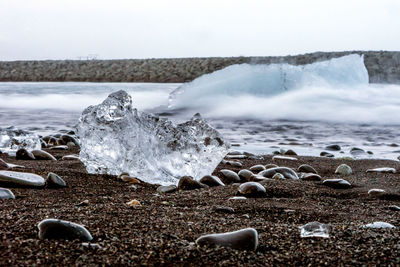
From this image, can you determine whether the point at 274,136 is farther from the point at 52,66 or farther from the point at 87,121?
the point at 52,66

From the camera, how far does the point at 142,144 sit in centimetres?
303

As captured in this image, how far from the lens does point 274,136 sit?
707 centimetres

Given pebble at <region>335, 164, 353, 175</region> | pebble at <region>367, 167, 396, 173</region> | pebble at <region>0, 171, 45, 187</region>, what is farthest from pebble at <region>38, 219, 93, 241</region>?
pebble at <region>367, 167, 396, 173</region>

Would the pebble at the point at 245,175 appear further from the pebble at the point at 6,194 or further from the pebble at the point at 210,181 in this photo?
the pebble at the point at 6,194

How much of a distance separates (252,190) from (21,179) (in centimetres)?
108

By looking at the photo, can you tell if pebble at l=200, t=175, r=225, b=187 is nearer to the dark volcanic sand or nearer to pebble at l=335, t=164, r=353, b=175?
the dark volcanic sand

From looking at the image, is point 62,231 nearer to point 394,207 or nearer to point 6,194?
point 6,194

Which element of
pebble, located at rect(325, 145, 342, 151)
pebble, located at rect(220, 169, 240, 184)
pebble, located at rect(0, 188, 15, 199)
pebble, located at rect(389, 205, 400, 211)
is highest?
pebble, located at rect(0, 188, 15, 199)

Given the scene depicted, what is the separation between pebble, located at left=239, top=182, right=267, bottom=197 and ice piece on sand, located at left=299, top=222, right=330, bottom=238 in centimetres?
75

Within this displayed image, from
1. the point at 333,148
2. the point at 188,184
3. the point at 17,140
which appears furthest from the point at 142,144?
the point at 333,148

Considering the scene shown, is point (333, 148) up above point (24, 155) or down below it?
below

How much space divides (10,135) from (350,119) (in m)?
6.17

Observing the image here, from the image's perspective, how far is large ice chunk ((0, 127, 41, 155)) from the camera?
4.38 meters

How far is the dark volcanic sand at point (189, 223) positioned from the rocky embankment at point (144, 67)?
20.5 meters
